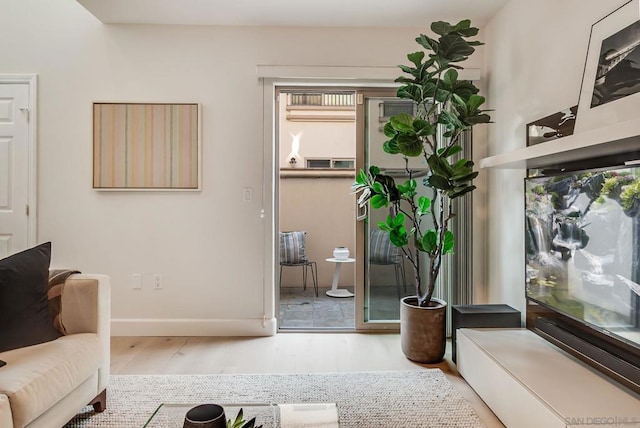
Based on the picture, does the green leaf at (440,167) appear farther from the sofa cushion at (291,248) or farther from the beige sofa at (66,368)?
the sofa cushion at (291,248)

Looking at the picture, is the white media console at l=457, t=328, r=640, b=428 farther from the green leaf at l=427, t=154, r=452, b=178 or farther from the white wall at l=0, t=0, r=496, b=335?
the white wall at l=0, t=0, r=496, b=335

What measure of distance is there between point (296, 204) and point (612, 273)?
3.80 meters

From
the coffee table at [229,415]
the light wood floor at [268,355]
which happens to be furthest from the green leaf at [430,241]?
the coffee table at [229,415]

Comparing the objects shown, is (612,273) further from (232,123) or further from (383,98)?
(232,123)

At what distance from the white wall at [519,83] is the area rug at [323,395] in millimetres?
987

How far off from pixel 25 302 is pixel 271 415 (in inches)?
49.0

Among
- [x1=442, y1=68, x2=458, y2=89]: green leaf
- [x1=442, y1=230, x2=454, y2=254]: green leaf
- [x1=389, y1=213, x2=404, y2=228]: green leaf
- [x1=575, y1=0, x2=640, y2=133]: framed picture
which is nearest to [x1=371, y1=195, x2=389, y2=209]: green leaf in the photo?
[x1=389, y1=213, x2=404, y2=228]: green leaf

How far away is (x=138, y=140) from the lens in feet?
10.2

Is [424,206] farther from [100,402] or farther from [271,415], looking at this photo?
[100,402]

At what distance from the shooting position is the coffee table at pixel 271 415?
48.5 inches

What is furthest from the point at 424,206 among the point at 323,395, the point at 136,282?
the point at 136,282

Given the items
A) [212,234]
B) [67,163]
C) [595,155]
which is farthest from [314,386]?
[67,163]

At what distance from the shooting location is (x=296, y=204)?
5.08 metres

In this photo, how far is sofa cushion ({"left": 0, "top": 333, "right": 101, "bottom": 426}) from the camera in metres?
1.38
